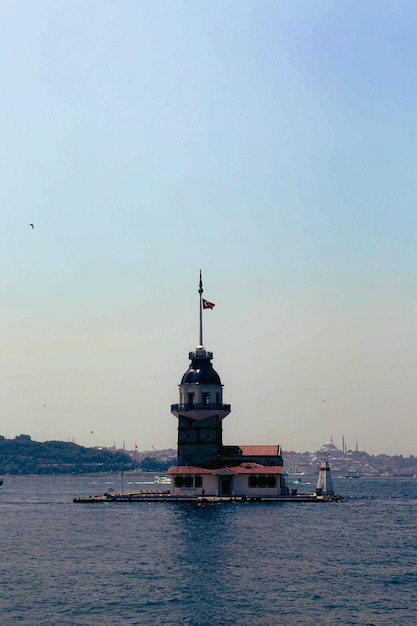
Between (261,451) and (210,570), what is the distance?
6637cm

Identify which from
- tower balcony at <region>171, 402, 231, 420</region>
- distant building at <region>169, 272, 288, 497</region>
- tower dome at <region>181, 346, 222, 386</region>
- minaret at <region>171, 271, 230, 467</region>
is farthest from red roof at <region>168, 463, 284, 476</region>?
tower dome at <region>181, 346, 222, 386</region>

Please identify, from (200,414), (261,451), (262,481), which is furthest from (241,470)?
(200,414)

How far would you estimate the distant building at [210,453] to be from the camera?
12300 centimetres

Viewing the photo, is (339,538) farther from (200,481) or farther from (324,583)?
(200,481)

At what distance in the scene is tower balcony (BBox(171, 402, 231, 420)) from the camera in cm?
12700

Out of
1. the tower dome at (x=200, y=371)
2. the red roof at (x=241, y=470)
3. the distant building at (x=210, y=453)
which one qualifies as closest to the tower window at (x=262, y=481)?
the distant building at (x=210, y=453)

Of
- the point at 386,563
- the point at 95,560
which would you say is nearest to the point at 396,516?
the point at 386,563

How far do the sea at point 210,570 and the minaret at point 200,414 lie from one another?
2196 cm

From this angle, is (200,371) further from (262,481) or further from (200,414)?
(262,481)

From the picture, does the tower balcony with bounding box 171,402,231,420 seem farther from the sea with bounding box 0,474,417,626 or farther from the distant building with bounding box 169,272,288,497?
the sea with bounding box 0,474,417,626

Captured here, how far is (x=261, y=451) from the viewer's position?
5020 inches

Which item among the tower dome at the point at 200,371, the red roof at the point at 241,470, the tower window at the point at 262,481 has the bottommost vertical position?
the tower window at the point at 262,481

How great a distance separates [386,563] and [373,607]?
17519 millimetres

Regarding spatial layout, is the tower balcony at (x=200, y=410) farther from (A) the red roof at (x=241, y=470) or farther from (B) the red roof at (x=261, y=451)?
(A) the red roof at (x=241, y=470)
